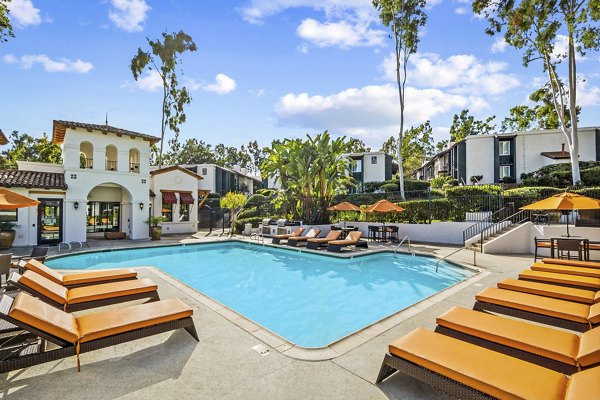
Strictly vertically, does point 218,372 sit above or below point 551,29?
below

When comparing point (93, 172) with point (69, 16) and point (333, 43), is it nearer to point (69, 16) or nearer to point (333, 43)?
point (69, 16)

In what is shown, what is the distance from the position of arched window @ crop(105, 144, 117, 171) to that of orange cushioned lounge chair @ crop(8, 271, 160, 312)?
56.7 ft

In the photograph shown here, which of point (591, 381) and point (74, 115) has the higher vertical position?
point (74, 115)

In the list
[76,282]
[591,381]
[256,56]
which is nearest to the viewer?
[591,381]

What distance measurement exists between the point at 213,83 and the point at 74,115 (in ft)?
34.5

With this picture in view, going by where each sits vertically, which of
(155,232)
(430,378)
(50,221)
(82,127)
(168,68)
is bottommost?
(155,232)

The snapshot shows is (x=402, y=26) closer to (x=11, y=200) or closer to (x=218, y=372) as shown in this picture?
(x=11, y=200)

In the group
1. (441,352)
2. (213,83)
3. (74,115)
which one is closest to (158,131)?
(74,115)

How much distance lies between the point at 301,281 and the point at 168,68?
2726 centimetres

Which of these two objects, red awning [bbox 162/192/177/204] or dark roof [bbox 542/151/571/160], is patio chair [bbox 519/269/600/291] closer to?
red awning [bbox 162/192/177/204]

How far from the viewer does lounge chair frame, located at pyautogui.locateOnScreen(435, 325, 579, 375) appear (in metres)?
3.23

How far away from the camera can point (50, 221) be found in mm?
18141

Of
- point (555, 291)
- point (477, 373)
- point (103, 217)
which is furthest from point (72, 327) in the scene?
point (103, 217)

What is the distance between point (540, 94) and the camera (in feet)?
76.0
